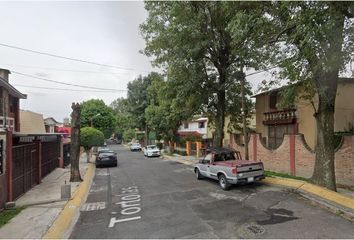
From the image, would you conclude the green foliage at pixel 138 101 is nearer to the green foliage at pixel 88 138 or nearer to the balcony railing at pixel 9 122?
the green foliage at pixel 88 138

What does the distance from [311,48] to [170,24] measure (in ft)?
36.7

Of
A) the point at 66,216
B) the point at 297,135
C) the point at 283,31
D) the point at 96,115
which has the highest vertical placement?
the point at 283,31

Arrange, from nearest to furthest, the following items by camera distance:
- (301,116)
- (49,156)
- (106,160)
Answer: (301,116), (49,156), (106,160)

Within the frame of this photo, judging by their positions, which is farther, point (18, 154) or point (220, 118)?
point (220, 118)

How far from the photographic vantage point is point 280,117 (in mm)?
20891

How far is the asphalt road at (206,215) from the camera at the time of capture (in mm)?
7793

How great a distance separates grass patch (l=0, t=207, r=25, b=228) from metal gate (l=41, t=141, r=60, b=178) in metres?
8.24

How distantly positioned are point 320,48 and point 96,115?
45.2 meters

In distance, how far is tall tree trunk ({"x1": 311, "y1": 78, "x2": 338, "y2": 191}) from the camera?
11914mm

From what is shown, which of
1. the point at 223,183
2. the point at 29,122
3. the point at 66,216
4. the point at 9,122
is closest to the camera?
the point at 66,216

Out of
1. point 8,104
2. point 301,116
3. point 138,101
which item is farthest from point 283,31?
point 138,101

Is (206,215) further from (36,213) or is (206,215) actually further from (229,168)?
(36,213)

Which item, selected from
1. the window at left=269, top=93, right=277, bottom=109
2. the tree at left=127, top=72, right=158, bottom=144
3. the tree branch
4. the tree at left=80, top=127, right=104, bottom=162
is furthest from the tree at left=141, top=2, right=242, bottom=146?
the tree at left=127, top=72, right=158, bottom=144

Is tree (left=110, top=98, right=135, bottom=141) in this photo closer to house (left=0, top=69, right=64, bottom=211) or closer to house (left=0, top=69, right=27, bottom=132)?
house (left=0, top=69, right=64, bottom=211)
